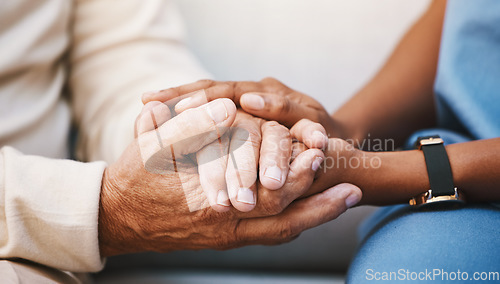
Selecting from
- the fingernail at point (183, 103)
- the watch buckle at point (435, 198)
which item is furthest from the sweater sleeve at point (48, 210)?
the watch buckle at point (435, 198)

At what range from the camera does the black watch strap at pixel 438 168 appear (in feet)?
1.66

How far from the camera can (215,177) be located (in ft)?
1.53

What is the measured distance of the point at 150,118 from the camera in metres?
0.48

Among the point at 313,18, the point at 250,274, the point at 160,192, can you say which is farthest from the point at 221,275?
the point at 313,18

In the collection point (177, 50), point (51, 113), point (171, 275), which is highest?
point (177, 50)

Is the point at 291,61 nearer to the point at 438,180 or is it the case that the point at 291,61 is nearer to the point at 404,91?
the point at 404,91

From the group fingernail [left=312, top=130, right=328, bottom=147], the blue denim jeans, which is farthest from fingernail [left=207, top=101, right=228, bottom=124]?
the blue denim jeans

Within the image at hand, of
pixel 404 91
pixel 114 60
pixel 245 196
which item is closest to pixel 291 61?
pixel 404 91

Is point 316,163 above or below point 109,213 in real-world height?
above

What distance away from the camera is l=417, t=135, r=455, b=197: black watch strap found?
0.50 metres

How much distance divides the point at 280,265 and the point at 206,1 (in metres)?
0.56

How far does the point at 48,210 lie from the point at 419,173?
0.45m

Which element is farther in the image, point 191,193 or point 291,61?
point 291,61

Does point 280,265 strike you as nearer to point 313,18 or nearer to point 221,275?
point 221,275
